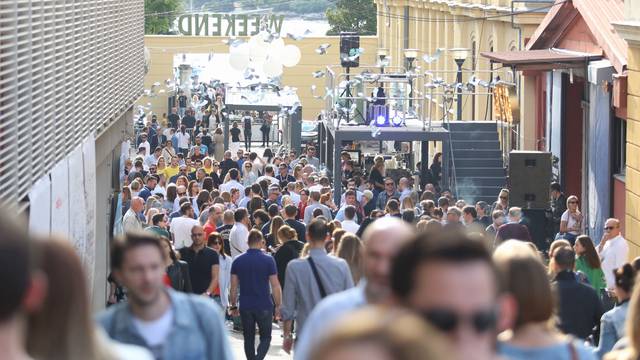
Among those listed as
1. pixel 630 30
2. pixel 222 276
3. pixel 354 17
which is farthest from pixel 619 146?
pixel 354 17

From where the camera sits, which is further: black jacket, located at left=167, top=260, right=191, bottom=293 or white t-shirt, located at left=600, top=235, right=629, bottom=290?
white t-shirt, located at left=600, top=235, right=629, bottom=290

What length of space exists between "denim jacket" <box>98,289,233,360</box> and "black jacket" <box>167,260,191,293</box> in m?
6.63

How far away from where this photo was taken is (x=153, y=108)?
64.8 meters

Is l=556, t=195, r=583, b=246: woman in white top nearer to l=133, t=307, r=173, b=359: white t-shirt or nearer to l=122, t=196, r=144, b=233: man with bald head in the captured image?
l=122, t=196, r=144, b=233: man with bald head

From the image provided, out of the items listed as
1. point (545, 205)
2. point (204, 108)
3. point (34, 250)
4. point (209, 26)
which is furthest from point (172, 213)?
point (209, 26)

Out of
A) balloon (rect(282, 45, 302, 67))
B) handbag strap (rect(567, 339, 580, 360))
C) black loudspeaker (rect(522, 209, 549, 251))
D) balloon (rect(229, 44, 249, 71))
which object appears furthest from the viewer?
balloon (rect(229, 44, 249, 71))

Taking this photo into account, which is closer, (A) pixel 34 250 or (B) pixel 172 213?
(A) pixel 34 250

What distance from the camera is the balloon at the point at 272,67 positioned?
3975 centimetres

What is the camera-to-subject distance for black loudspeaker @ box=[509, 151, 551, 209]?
81.2 ft

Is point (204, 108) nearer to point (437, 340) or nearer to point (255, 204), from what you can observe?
point (255, 204)

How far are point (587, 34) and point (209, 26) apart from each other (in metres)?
53.9

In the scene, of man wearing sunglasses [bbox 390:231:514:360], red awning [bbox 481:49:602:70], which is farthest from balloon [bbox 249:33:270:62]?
man wearing sunglasses [bbox 390:231:514:360]

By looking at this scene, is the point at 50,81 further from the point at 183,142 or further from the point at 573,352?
the point at 183,142

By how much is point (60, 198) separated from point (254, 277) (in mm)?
1893
